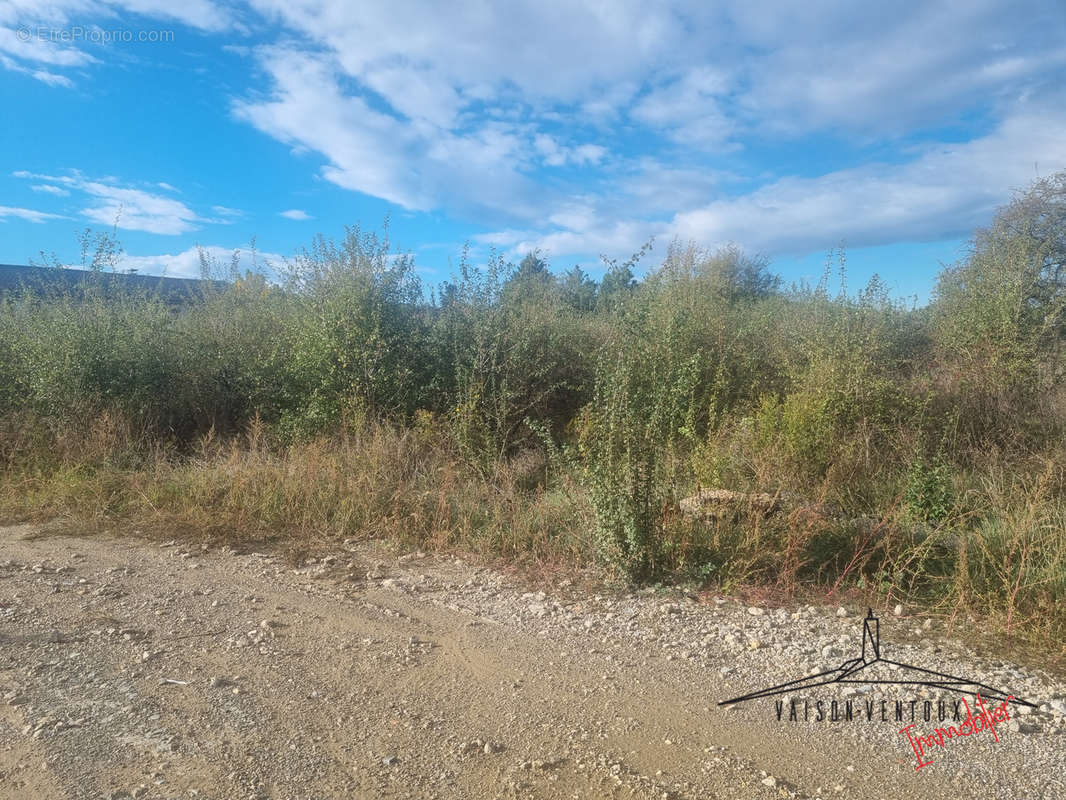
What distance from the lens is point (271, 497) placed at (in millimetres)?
6031

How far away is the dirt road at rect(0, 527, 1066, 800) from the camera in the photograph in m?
2.51

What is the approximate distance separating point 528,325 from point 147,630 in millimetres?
6958

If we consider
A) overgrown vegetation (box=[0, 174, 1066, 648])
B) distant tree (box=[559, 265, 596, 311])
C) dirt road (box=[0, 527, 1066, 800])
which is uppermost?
distant tree (box=[559, 265, 596, 311])

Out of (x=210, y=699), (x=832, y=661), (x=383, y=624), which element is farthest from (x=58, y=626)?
(x=832, y=661)

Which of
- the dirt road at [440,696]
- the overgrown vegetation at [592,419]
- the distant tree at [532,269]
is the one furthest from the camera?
the distant tree at [532,269]

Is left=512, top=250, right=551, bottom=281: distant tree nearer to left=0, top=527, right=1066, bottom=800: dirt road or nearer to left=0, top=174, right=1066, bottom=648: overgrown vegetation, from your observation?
left=0, top=174, right=1066, bottom=648: overgrown vegetation

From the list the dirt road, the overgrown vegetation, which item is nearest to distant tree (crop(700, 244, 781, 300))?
the overgrown vegetation

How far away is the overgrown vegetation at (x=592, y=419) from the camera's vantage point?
4699 millimetres

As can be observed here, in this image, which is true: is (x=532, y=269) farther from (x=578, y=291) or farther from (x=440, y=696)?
(x=440, y=696)

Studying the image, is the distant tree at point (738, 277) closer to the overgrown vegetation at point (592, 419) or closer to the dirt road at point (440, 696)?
the overgrown vegetation at point (592, 419)

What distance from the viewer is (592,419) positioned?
19.0 feet

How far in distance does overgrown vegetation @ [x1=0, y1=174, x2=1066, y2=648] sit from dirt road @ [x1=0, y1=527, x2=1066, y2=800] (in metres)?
0.70

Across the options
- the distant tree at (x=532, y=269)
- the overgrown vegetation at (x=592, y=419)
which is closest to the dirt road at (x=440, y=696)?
the overgrown vegetation at (x=592, y=419)

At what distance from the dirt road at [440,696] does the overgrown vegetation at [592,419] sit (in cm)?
70
